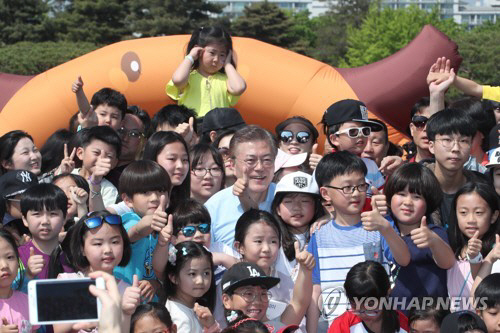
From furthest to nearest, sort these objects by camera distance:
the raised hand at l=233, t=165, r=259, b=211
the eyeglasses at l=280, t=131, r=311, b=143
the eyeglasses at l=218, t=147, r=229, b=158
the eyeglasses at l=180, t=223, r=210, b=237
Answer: the eyeglasses at l=280, t=131, r=311, b=143 < the eyeglasses at l=218, t=147, r=229, b=158 < the raised hand at l=233, t=165, r=259, b=211 < the eyeglasses at l=180, t=223, r=210, b=237

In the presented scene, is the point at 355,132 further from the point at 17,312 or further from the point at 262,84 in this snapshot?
the point at 17,312

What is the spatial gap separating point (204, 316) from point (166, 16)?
35413 mm

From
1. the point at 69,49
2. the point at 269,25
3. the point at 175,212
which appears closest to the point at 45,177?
the point at 175,212

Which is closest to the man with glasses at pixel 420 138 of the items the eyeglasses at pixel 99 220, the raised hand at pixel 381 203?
the raised hand at pixel 381 203

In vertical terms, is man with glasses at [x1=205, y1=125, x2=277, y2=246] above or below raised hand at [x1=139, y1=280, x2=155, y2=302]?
above

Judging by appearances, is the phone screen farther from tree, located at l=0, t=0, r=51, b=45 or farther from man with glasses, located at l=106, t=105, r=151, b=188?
tree, located at l=0, t=0, r=51, b=45

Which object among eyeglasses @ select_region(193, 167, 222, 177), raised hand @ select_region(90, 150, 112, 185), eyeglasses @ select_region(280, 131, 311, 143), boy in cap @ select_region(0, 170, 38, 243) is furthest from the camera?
eyeglasses @ select_region(280, 131, 311, 143)

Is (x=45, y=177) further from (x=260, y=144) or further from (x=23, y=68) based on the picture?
(x=23, y=68)

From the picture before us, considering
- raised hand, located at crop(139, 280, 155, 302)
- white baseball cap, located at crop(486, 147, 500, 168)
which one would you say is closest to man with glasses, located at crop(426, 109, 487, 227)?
white baseball cap, located at crop(486, 147, 500, 168)

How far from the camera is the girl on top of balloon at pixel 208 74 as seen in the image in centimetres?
743

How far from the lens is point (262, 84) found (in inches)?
327

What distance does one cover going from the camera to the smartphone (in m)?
3.44

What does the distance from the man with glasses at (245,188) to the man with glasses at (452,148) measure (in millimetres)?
1055

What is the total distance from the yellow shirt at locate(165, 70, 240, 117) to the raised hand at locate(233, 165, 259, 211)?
2.03 metres
